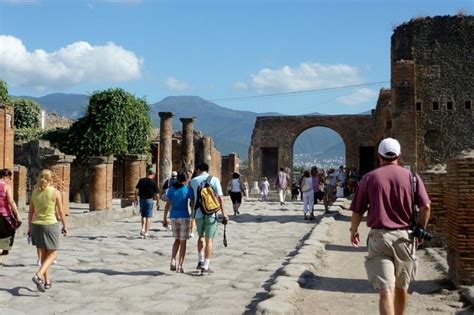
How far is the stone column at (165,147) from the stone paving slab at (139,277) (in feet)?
47.0

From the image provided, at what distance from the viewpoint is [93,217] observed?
16.0 metres

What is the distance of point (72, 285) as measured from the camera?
7191 mm

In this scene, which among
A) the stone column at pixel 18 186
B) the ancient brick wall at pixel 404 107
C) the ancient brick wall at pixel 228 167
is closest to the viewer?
the ancient brick wall at pixel 404 107

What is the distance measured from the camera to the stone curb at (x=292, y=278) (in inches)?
220

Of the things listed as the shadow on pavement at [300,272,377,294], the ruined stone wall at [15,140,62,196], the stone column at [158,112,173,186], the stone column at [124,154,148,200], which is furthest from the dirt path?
the ruined stone wall at [15,140,62,196]

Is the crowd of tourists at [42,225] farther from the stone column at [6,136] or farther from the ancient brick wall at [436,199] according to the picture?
the stone column at [6,136]

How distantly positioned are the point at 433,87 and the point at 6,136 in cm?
1162

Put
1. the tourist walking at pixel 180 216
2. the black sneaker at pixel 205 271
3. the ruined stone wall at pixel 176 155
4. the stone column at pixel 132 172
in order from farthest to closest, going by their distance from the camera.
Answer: the ruined stone wall at pixel 176 155 → the stone column at pixel 132 172 → the tourist walking at pixel 180 216 → the black sneaker at pixel 205 271

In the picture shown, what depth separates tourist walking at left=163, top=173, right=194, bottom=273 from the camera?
818 centimetres

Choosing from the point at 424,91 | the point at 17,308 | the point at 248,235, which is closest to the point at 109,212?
the point at 248,235

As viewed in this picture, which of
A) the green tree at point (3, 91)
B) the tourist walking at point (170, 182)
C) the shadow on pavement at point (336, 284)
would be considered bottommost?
the shadow on pavement at point (336, 284)

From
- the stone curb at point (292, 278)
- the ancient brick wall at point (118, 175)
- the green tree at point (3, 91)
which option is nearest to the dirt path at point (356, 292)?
the stone curb at point (292, 278)

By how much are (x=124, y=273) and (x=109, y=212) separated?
9.39 meters

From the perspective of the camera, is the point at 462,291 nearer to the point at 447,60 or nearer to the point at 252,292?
the point at 252,292
